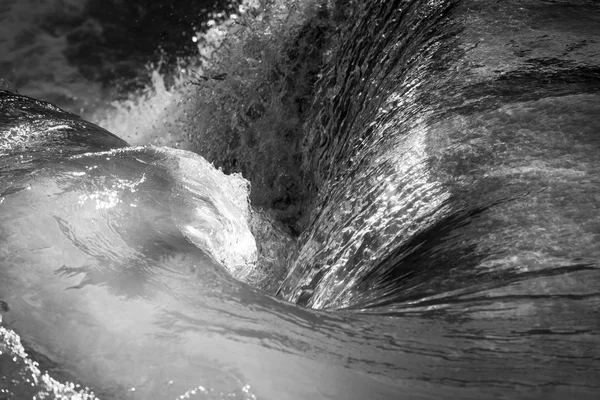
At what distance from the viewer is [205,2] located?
21.7ft

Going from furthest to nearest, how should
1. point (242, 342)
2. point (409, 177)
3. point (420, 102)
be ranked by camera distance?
point (420, 102)
point (409, 177)
point (242, 342)

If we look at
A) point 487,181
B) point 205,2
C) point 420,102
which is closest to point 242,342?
point 487,181

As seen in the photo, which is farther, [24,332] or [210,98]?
[210,98]

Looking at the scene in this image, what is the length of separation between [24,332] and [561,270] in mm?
929

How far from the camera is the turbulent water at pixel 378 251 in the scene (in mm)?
1129

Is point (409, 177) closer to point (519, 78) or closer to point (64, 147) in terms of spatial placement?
point (519, 78)

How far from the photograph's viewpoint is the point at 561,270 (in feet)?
4.24

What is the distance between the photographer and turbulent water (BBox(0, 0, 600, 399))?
44.4 inches

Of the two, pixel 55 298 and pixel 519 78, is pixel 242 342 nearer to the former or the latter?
pixel 55 298

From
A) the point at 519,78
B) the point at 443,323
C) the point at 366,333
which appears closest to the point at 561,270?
the point at 443,323

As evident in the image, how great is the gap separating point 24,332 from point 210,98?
3.89 m

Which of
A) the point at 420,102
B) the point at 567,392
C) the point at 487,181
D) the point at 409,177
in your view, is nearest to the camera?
the point at 567,392

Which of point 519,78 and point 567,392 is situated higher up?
point 519,78

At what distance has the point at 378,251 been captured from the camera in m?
1.74
